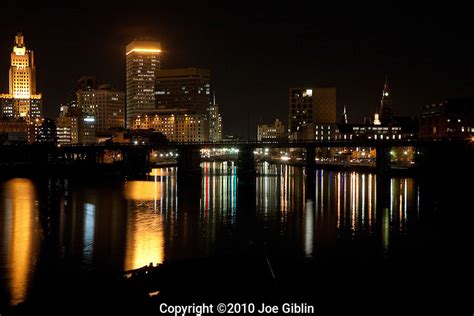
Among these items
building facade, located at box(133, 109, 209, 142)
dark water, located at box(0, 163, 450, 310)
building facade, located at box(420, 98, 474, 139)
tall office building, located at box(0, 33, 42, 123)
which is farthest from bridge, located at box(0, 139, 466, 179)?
tall office building, located at box(0, 33, 42, 123)

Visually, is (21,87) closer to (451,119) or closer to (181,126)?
(181,126)

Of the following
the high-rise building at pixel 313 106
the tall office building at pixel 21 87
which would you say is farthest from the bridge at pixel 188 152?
the tall office building at pixel 21 87

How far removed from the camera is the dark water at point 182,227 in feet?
89.1

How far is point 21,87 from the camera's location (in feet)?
646

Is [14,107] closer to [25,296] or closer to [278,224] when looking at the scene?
[278,224]

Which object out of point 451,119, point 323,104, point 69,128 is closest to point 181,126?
point 69,128

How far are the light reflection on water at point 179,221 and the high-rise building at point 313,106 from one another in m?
107

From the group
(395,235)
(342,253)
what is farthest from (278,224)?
(342,253)

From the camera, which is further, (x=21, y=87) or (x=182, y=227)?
(x=21, y=87)

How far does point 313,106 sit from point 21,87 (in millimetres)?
94062

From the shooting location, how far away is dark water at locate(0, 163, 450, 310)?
27172 millimetres

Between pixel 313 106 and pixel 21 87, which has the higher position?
pixel 21 87

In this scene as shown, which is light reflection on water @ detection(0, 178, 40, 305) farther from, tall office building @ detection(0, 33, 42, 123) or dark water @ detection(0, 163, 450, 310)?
tall office building @ detection(0, 33, 42, 123)

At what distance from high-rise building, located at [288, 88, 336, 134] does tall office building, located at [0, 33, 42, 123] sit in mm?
81123
